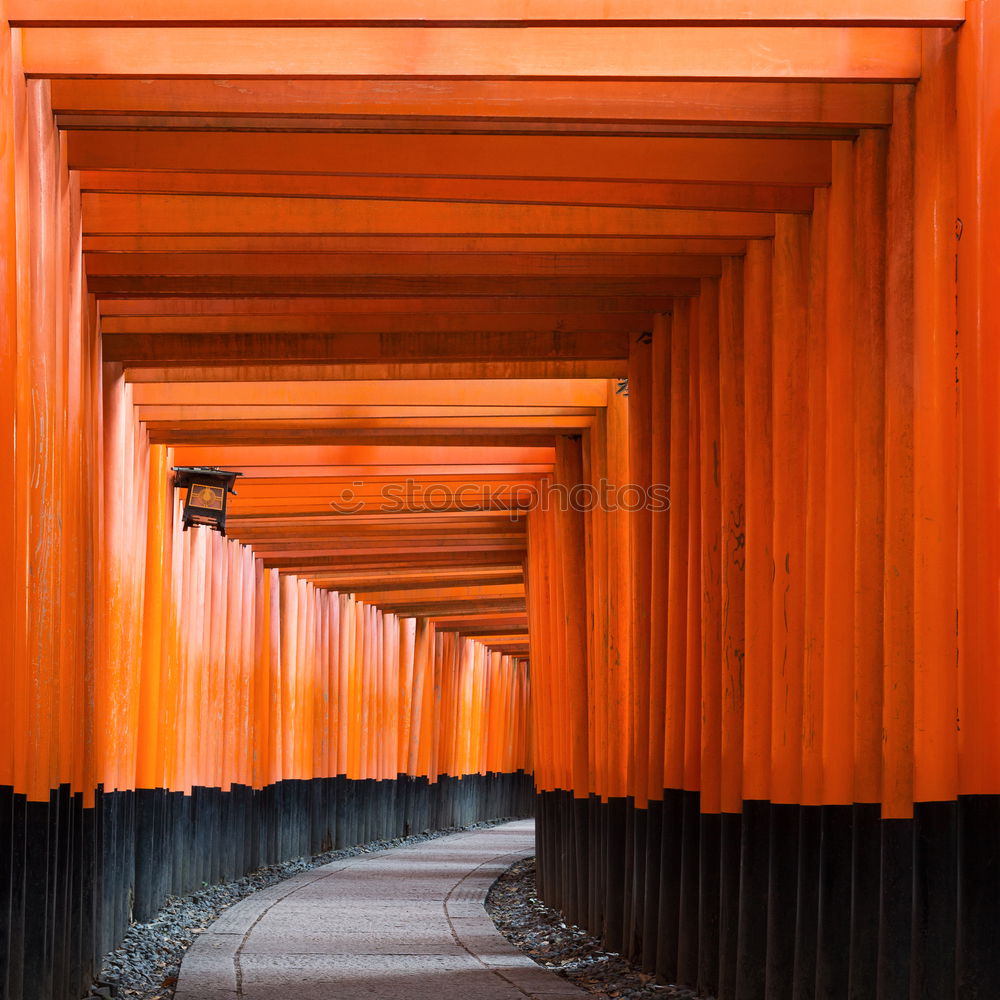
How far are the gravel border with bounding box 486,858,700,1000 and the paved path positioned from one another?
0.28 meters

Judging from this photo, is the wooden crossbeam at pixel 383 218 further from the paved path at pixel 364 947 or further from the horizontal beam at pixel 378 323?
the paved path at pixel 364 947

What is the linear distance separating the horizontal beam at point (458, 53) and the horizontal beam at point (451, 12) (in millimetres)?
351

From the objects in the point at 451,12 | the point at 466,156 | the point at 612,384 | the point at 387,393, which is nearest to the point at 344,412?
the point at 387,393

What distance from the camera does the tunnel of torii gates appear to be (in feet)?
20.5

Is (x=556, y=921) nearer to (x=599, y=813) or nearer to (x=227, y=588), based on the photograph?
(x=599, y=813)

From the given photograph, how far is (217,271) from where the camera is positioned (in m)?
9.46

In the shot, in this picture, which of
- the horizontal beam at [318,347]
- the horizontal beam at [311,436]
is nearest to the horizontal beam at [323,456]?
the horizontal beam at [311,436]

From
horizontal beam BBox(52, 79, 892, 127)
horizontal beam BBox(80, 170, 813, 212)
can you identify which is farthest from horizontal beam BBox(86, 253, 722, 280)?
horizontal beam BBox(52, 79, 892, 127)

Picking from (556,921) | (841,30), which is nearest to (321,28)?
(841,30)

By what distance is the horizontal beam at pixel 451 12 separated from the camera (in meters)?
6.22

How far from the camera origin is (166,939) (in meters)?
12.5

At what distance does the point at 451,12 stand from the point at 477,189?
1965 mm

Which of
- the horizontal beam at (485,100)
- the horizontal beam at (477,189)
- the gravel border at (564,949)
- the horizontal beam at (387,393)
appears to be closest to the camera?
the horizontal beam at (485,100)

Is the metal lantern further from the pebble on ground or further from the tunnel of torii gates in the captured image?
the pebble on ground
